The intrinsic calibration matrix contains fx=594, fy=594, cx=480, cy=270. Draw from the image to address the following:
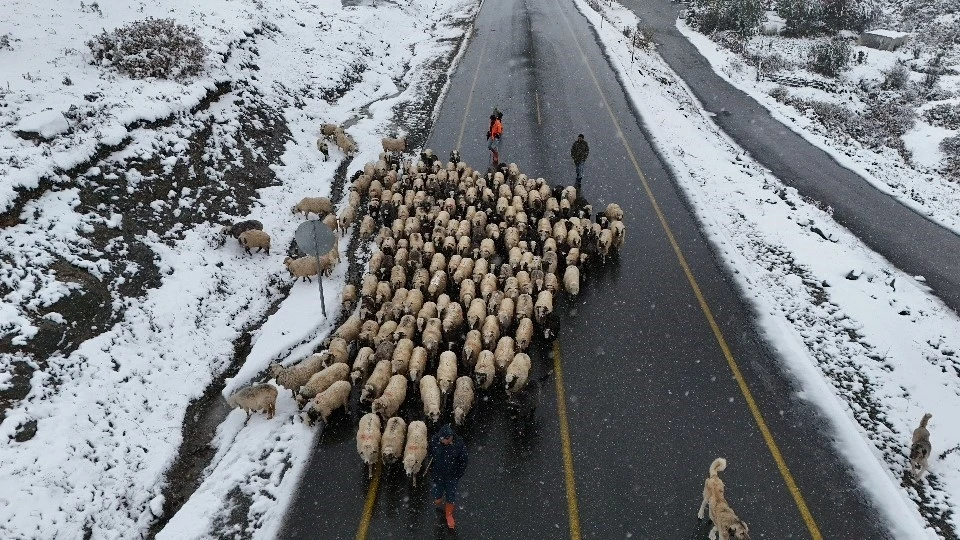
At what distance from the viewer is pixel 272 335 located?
1190cm

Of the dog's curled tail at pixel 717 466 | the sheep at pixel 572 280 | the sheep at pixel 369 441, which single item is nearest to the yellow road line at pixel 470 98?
the sheep at pixel 572 280

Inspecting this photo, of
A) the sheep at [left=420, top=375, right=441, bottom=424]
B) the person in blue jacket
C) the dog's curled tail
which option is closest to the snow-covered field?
the sheep at [left=420, top=375, right=441, bottom=424]

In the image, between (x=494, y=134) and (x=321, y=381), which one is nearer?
(x=321, y=381)

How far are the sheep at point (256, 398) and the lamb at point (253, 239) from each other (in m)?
5.32

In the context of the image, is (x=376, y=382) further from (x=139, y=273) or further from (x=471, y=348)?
(x=139, y=273)

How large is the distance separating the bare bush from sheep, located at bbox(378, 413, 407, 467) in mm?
15062

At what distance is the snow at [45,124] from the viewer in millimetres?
13539

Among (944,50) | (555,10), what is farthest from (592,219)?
(555,10)

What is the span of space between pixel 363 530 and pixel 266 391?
9.84 feet

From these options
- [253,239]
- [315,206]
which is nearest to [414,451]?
[253,239]

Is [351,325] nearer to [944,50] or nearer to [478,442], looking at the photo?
[478,442]

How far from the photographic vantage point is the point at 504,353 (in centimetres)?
1090

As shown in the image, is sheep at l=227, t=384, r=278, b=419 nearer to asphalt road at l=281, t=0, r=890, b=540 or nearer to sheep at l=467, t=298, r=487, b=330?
asphalt road at l=281, t=0, r=890, b=540

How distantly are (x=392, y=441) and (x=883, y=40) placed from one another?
127 feet
